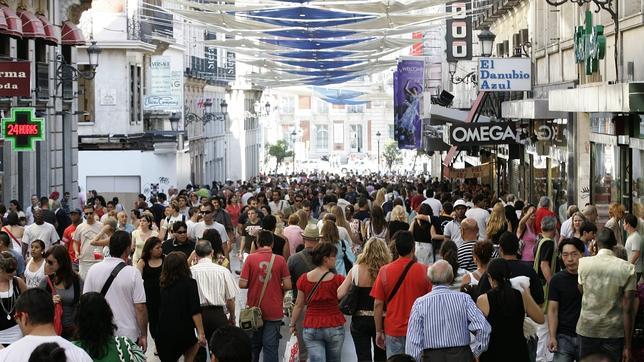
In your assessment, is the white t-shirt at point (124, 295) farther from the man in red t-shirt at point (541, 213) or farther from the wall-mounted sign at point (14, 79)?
the wall-mounted sign at point (14, 79)

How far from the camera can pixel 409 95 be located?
54812mm

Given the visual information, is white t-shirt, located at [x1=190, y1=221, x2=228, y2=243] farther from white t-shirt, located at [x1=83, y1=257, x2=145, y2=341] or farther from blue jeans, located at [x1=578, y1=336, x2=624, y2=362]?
blue jeans, located at [x1=578, y1=336, x2=624, y2=362]

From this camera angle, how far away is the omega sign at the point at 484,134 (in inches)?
1347

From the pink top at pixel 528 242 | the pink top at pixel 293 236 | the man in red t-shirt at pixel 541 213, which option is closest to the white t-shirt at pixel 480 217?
the man in red t-shirt at pixel 541 213

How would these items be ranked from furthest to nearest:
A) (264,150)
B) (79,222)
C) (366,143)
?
(366,143)
(264,150)
(79,222)

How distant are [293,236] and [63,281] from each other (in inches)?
227


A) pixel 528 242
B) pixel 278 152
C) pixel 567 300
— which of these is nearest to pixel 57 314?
pixel 567 300

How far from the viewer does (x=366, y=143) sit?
165625 mm

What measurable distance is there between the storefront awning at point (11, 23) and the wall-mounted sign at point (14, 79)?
91.6 inches

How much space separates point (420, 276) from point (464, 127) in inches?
925

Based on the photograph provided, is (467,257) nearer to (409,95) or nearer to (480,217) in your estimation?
(480,217)

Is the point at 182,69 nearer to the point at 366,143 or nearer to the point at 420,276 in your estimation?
the point at 420,276

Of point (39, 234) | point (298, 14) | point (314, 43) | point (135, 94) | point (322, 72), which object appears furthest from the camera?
point (322, 72)

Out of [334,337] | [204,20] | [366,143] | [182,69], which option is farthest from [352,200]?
[366,143]
